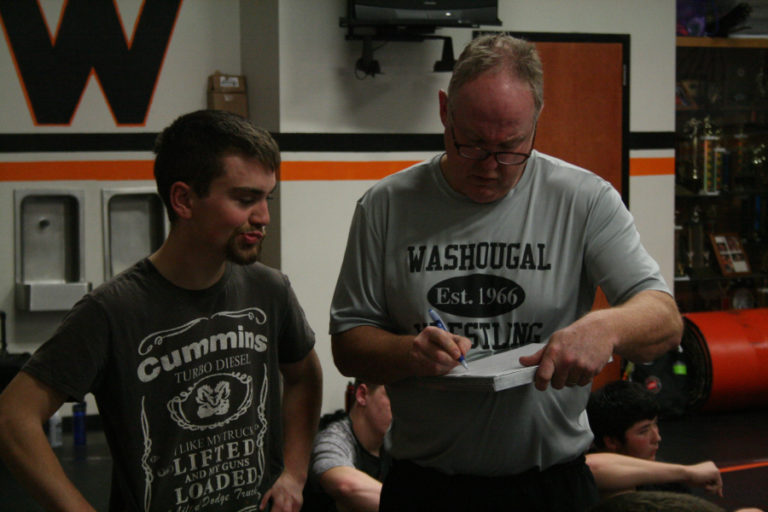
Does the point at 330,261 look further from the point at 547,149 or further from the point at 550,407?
the point at 550,407

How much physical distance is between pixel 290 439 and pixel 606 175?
4418 mm

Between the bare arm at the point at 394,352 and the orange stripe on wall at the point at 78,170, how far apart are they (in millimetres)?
4363

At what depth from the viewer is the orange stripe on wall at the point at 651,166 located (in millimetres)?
6277

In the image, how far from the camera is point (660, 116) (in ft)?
20.8

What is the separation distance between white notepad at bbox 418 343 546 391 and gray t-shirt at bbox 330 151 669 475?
4.0 inches

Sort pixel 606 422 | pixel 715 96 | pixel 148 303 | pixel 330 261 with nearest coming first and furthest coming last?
1. pixel 148 303
2. pixel 606 422
3. pixel 330 261
4. pixel 715 96

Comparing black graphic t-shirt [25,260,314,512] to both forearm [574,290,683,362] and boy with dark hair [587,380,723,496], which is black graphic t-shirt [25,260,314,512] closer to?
forearm [574,290,683,362]

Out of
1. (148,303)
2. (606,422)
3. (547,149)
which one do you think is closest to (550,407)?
(148,303)

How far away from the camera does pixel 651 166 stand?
6.33 m

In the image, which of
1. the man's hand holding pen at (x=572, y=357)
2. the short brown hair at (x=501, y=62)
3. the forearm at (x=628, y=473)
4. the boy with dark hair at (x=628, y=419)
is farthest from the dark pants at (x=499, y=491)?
the boy with dark hair at (x=628, y=419)

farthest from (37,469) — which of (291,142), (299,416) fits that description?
(291,142)

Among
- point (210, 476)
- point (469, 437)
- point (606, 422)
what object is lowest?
point (606, 422)

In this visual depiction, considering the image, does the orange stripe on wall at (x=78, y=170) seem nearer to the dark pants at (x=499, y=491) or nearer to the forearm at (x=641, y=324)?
the dark pants at (x=499, y=491)

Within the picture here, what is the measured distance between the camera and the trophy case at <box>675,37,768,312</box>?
23.0ft
